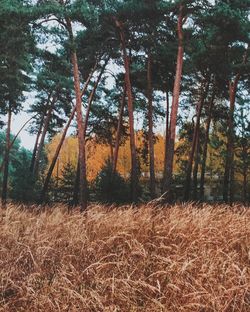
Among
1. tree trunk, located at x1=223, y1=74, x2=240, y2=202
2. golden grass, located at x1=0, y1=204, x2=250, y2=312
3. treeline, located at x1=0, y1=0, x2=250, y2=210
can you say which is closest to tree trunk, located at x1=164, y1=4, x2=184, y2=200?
treeline, located at x1=0, y1=0, x2=250, y2=210

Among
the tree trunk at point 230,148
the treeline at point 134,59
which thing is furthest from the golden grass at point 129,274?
the tree trunk at point 230,148

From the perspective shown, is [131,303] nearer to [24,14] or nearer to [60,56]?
[24,14]

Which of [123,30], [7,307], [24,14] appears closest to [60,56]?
[123,30]

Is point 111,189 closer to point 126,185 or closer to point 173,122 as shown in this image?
point 126,185

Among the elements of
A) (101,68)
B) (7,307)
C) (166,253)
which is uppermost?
(101,68)

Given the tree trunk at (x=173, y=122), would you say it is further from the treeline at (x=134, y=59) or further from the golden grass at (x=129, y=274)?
the golden grass at (x=129, y=274)

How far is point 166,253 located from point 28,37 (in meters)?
12.8

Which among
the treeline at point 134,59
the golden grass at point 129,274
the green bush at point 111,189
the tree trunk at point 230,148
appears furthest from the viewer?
the tree trunk at point 230,148

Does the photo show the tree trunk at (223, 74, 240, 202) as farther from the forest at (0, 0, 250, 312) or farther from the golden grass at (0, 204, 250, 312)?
the golden grass at (0, 204, 250, 312)

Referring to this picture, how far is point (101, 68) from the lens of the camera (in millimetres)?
25891

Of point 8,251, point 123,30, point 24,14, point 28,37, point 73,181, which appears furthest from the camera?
point 73,181

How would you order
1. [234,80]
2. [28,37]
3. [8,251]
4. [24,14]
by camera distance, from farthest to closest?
1. [234,80]
2. [28,37]
3. [24,14]
4. [8,251]

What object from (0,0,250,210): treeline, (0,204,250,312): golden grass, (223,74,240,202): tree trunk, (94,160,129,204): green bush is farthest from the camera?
(223,74,240,202): tree trunk

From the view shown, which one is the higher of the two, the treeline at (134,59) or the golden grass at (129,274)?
the treeline at (134,59)
